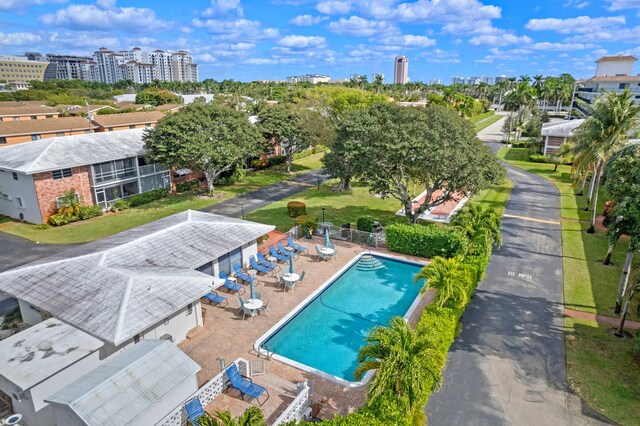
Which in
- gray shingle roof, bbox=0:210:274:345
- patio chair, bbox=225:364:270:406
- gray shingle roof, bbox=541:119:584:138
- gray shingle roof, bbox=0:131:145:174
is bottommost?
patio chair, bbox=225:364:270:406

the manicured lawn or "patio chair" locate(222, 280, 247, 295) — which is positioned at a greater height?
"patio chair" locate(222, 280, 247, 295)

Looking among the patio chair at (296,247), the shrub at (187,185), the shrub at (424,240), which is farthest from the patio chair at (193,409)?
the shrub at (187,185)

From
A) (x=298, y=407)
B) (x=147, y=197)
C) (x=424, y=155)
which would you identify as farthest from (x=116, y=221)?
(x=298, y=407)

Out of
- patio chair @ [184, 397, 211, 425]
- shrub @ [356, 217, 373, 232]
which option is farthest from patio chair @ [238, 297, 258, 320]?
shrub @ [356, 217, 373, 232]

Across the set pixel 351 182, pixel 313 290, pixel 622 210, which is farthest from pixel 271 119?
pixel 622 210

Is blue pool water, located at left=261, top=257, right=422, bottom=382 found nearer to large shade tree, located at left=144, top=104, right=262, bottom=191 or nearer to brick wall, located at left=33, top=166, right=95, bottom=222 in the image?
large shade tree, located at left=144, top=104, right=262, bottom=191

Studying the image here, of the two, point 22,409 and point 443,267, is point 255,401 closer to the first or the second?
point 22,409

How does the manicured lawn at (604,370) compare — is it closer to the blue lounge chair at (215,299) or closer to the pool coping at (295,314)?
the pool coping at (295,314)
